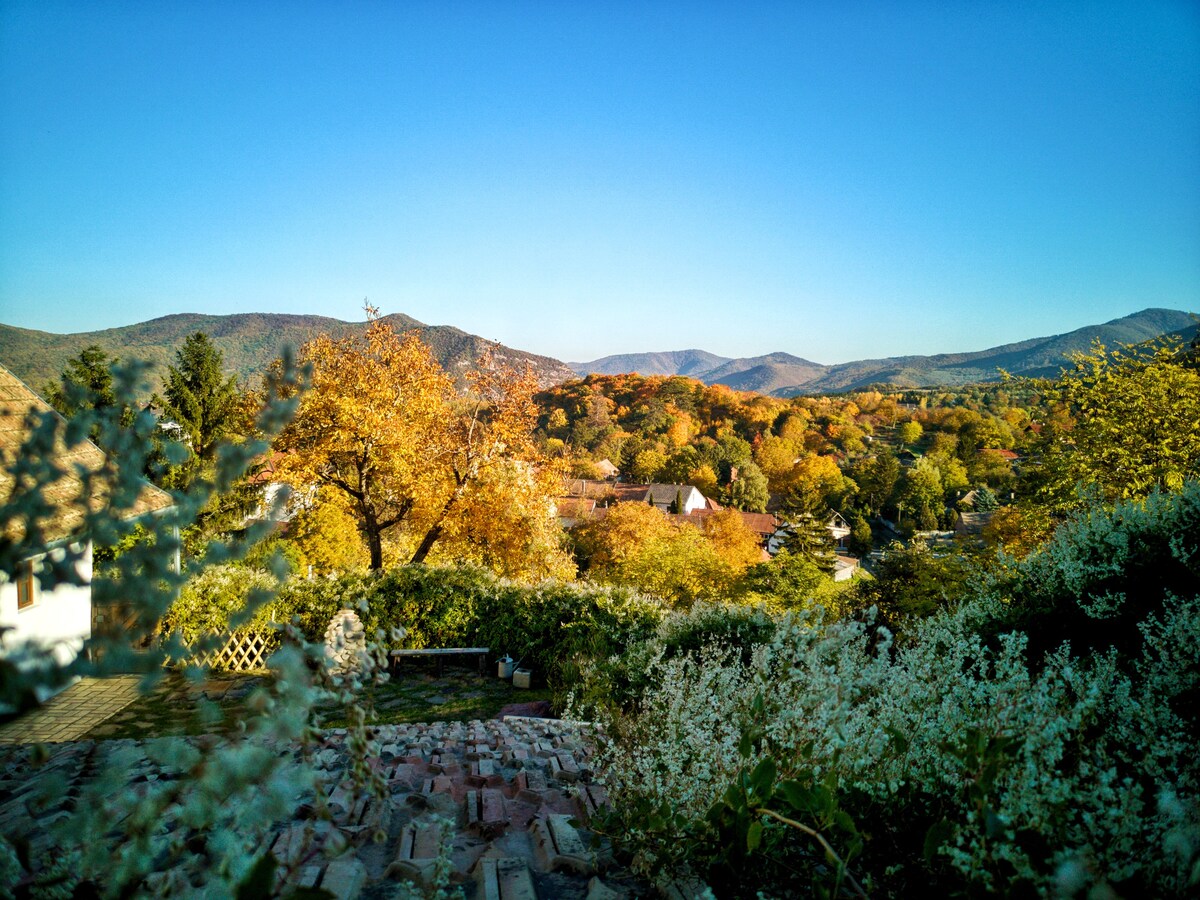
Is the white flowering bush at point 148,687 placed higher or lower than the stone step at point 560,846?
higher

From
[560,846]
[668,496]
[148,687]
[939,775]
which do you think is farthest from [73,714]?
[668,496]

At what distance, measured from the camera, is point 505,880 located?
8.98 ft

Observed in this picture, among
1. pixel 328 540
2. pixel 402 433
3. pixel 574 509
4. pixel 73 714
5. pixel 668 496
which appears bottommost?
pixel 668 496

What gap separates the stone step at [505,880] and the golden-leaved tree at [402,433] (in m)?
10.2

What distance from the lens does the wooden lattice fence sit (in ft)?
33.8

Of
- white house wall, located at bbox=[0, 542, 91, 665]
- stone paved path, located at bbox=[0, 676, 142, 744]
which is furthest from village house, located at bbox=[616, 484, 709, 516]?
stone paved path, located at bbox=[0, 676, 142, 744]

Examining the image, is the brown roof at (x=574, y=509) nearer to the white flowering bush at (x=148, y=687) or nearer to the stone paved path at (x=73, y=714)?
the stone paved path at (x=73, y=714)

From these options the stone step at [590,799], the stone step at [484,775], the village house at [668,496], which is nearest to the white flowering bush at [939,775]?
the stone step at [590,799]

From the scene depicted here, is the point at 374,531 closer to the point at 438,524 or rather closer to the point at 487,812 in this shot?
the point at 438,524

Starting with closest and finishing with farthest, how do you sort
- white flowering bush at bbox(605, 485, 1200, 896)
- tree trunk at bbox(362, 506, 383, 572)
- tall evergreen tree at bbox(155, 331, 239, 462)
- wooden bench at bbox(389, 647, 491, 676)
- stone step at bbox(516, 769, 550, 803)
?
white flowering bush at bbox(605, 485, 1200, 896) → stone step at bbox(516, 769, 550, 803) → wooden bench at bbox(389, 647, 491, 676) → tree trunk at bbox(362, 506, 383, 572) → tall evergreen tree at bbox(155, 331, 239, 462)

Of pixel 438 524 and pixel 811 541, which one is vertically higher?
pixel 438 524

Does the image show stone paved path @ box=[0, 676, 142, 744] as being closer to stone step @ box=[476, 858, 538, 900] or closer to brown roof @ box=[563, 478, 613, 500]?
stone step @ box=[476, 858, 538, 900]

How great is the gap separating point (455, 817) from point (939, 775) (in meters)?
2.44

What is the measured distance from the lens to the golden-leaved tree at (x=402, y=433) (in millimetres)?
12297
